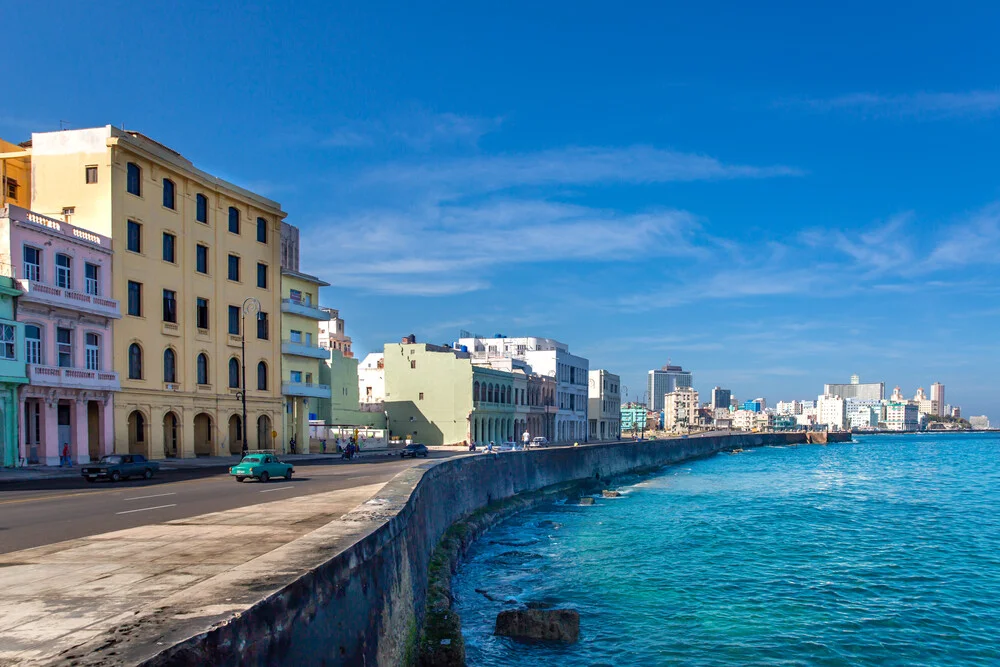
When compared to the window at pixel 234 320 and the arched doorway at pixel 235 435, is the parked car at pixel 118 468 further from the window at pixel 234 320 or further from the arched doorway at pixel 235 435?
the window at pixel 234 320

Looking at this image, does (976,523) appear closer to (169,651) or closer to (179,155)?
(169,651)

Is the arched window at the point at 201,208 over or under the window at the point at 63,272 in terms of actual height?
over

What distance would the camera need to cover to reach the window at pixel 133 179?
1689 inches

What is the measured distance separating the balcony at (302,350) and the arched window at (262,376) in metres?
2.50

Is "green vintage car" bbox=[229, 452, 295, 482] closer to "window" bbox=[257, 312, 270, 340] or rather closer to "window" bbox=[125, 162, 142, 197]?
"window" bbox=[125, 162, 142, 197]

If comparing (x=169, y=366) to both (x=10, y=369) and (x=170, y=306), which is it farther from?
(x=10, y=369)

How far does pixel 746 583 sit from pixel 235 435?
125ft

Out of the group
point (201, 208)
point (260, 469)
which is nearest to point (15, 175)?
point (201, 208)

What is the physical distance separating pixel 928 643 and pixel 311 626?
658 inches

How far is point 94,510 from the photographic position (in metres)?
18.6

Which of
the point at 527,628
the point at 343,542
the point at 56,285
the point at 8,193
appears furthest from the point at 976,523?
the point at 8,193

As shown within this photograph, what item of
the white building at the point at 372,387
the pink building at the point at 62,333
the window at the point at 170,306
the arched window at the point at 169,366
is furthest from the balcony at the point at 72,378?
the white building at the point at 372,387

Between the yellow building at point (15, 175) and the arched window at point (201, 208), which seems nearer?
the yellow building at point (15, 175)

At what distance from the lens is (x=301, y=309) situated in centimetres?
5966
